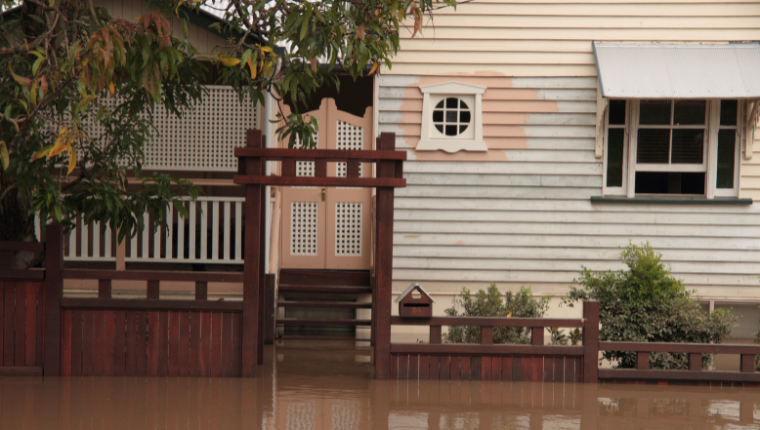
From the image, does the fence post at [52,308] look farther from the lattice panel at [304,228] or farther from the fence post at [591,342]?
the fence post at [591,342]

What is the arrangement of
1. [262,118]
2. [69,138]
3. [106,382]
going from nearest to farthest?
[69,138]
[106,382]
[262,118]

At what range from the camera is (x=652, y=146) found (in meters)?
9.91

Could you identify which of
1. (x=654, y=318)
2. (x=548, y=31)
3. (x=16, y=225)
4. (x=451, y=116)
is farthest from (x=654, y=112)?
(x=16, y=225)

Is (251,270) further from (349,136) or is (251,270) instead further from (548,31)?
(548,31)

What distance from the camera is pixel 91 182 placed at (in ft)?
21.5

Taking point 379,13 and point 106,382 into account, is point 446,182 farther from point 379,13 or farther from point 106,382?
point 106,382

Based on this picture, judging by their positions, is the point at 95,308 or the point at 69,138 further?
the point at 95,308

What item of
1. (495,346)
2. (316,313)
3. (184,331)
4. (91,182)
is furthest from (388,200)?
(316,313)

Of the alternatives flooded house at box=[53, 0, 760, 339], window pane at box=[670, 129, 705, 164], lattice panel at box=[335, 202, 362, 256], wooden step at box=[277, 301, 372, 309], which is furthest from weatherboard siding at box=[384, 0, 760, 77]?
wooden step at box=[277, 301, 372, 309]

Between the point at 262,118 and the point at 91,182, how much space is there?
2.95 metres

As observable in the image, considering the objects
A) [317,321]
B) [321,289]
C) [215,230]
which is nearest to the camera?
[215,230]

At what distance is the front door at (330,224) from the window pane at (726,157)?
511 cm

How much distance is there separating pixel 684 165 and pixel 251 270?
654 cm

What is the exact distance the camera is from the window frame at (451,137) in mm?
9914
